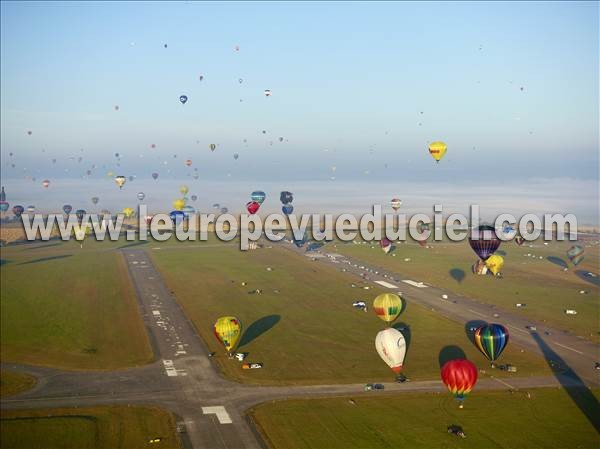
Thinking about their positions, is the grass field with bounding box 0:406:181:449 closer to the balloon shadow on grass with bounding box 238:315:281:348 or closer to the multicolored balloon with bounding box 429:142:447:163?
the balloon shadow on grass with bounding box 238:315:281:348

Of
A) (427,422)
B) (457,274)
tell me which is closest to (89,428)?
(427,422)

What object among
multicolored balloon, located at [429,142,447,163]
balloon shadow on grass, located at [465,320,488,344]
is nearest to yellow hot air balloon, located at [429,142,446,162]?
multicolored balloon, located at [429,142,447,163]

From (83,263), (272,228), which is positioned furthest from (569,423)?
(272,228)

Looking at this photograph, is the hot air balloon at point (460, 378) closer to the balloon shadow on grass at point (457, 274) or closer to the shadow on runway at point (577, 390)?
the shadow on runway at point (577, 390)

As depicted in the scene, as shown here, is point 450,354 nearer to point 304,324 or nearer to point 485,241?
point 304,324

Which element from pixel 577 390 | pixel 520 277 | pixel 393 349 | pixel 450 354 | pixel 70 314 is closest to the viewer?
pixel 577 390
